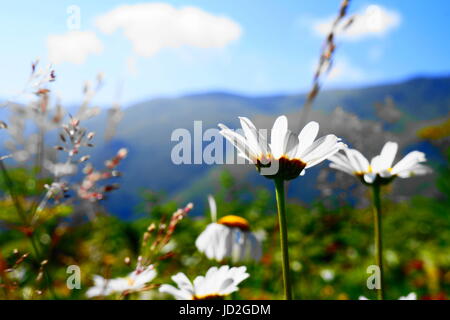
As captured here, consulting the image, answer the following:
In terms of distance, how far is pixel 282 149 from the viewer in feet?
1.83

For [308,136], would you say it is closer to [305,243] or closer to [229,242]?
[229,242]

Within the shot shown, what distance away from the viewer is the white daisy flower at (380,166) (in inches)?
26.1

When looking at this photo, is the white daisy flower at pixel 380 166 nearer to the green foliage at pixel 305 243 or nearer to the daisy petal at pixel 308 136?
the daisy petal at pixel 308 136

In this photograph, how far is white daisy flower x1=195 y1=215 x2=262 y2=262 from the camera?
80 cm

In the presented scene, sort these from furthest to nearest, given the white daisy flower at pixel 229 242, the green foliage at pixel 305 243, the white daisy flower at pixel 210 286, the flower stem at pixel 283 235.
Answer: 1. the green foliage at pixel 305 243
2. the white daisy flower at pixel 229 242
3. the white daisy flower at pixel 210 286
4. the flower stem at pixel 283 235

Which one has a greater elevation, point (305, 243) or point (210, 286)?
point (210, 286)

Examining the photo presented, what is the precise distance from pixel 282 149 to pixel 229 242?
1.06 feet

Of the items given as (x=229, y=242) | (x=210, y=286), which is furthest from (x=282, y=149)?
(x=229, y=242)

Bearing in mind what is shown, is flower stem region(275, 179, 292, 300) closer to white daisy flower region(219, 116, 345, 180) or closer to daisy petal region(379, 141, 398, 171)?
white daisy flower region(219, 116, 345, 180)

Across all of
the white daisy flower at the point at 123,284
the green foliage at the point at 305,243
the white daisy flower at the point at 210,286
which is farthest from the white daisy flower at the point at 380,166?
the green foliage at the point at 305,243

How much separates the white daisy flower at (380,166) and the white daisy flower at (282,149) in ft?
0.38

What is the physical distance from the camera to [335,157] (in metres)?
0.70

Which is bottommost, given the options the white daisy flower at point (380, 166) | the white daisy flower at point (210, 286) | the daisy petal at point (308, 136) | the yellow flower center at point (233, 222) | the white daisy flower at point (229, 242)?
the white daisy flower at point (210, 286)

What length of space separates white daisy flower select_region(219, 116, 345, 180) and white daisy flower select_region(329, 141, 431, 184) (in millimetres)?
116
